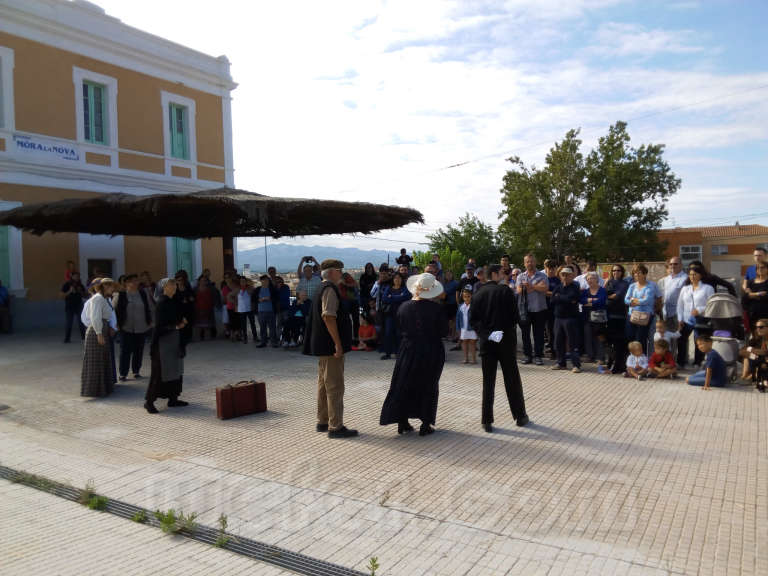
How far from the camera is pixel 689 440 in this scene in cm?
616

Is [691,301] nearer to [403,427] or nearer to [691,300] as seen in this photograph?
[691,300]

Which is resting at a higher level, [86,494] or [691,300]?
[691,300]

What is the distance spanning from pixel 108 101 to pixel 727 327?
1932 cm

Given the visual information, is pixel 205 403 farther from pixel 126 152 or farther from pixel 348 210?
pixel 126 152

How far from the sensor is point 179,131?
23.0m

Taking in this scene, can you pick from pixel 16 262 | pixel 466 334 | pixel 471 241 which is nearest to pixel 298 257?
pixel 471 241

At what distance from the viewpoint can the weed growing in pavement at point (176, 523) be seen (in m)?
4.30

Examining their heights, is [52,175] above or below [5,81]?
below

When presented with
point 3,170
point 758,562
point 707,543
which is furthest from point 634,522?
point 3,170

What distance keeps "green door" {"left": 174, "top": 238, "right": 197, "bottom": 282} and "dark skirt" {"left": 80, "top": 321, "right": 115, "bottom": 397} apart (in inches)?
566

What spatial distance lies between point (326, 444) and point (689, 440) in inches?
145

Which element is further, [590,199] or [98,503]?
[590,199]

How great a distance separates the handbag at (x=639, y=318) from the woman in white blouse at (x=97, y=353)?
314 inches

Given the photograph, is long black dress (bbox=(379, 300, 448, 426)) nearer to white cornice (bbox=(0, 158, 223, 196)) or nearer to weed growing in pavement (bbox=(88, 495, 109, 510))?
weed growing in pavement (bbox=(88, 495, 109, 510))
